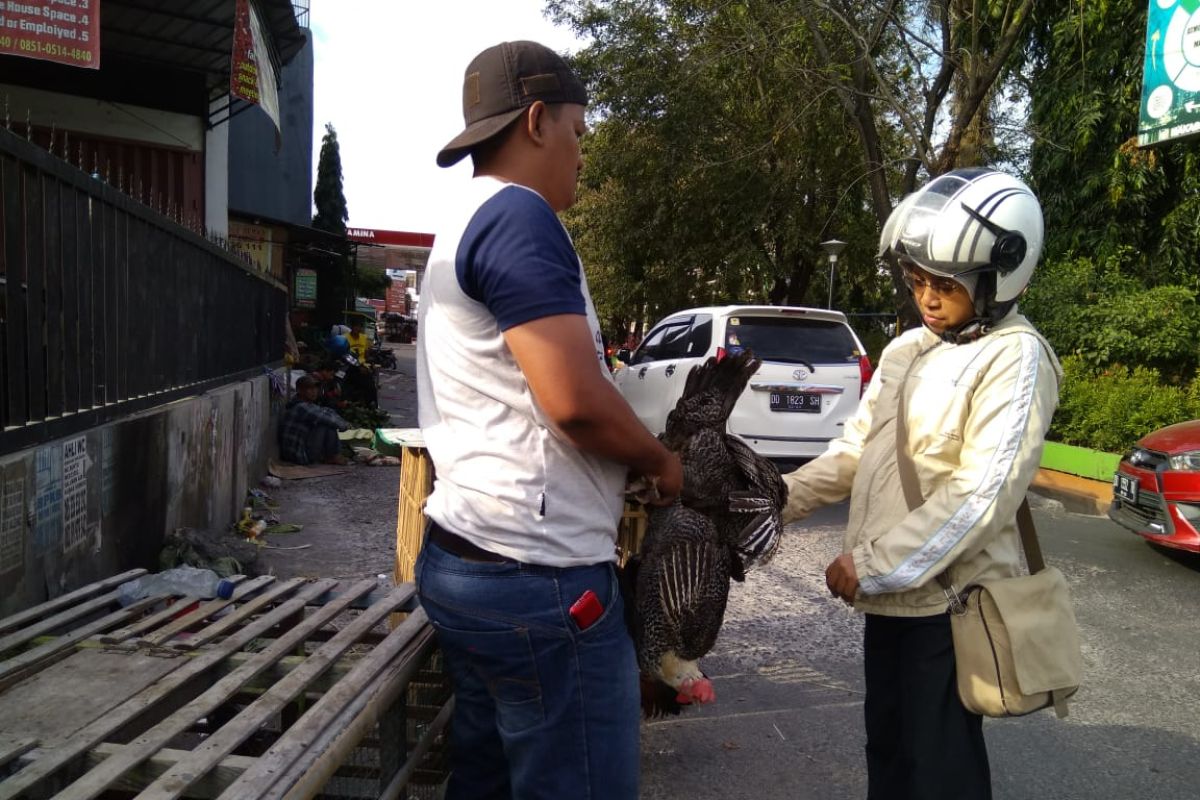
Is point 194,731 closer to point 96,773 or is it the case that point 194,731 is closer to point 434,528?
point 96,773

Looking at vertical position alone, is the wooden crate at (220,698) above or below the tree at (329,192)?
below

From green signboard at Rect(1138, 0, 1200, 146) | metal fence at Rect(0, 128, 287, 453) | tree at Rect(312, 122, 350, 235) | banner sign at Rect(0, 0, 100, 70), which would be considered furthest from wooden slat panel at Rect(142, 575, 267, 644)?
tree at Rect(312, 122, 350, 235)

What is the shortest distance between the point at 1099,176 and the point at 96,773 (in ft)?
50.1

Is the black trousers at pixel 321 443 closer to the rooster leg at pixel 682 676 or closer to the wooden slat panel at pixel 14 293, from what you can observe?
the wooden slat panel at pixel 14 293

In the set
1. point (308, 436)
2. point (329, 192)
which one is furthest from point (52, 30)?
point (329, 192)

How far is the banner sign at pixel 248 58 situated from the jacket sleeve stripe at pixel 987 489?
10284 mm

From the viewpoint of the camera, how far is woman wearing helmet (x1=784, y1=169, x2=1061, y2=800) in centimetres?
198

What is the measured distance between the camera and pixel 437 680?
248cm

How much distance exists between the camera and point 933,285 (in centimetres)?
220

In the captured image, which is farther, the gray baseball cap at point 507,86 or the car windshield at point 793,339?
the car windshield at point 793,339

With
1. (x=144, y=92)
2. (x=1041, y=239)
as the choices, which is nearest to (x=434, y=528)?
(x=1041, y=239)

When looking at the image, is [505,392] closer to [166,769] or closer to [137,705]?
[166,769]

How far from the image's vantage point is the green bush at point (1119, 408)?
968 centimetres

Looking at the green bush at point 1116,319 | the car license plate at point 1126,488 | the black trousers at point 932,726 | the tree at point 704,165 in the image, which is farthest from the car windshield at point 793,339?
the tree at point 704,165
